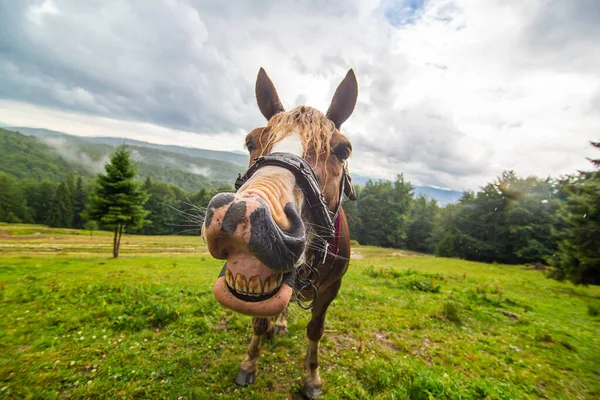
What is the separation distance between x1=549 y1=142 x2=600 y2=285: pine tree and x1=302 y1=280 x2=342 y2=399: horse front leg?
1295 centimetres

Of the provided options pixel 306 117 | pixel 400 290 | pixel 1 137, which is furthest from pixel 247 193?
pixel 1 137

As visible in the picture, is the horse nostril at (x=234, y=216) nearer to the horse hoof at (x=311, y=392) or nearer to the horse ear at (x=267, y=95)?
the horse ear at (x=267, y=95)

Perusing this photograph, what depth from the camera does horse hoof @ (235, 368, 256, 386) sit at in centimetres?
401

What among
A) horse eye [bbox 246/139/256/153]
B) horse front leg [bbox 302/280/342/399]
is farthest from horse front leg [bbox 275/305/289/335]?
horse eye [bbox 246/139/256/153]

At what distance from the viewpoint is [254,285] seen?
67.4 inches

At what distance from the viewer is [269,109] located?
3578mm

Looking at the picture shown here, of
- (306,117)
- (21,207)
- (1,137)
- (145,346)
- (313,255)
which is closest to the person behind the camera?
(313,255)

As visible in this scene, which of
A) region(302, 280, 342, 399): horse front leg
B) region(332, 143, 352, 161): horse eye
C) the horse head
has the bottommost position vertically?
region(302, 280, 342, 399): horse front leg

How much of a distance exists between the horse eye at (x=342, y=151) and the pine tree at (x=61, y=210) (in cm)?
8992

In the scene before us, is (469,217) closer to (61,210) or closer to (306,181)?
(306,181)

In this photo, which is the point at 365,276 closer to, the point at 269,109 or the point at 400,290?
the point at 400,290

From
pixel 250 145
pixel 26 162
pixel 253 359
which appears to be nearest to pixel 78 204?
pixel 253 359

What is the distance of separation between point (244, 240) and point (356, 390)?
3996 millimetres

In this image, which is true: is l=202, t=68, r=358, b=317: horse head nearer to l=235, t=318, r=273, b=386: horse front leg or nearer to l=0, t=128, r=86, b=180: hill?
l=235, t=318, r=273, b=386: horse front leg
